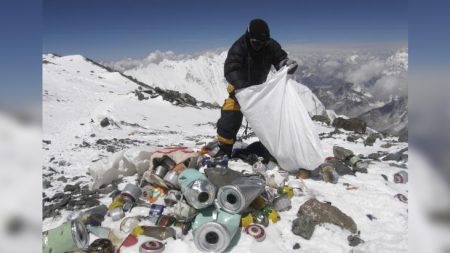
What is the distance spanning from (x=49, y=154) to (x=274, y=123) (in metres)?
5.79

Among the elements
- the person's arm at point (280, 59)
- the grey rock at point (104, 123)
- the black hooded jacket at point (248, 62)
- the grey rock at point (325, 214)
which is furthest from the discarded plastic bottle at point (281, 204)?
the grey rock at point (104, 123)

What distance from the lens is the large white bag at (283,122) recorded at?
5633 millimetres

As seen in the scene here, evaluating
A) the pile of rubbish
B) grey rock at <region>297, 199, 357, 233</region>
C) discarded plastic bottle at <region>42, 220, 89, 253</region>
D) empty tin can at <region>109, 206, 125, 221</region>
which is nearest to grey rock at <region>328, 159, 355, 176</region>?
the pile of rubbish

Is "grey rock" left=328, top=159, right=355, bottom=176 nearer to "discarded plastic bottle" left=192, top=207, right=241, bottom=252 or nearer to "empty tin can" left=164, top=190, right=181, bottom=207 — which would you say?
"discarded plastic bottle" left=192, top=207, right=241, bottom=252

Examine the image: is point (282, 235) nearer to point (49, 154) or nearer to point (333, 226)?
point (333, 226)

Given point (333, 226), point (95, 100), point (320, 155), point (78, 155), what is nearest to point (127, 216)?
point (333, 226)

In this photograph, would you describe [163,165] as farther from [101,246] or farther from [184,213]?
[101,246]

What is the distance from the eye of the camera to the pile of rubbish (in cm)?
391

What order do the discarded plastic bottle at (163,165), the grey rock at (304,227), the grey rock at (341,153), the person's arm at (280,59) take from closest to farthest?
the grey rock at (304,227) < the discarded plastic bottle at (163,165) < the person's arm at (280,59) < the grey rock at (341,153)

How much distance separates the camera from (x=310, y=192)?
5.28 metres

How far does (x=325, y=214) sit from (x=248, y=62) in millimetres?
2845

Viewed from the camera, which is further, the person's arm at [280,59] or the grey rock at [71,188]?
the person's arm at [280,59]

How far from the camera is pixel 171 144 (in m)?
10.1

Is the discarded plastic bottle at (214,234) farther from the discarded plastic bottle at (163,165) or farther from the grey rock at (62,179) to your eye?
the grey rock at (62,179)
